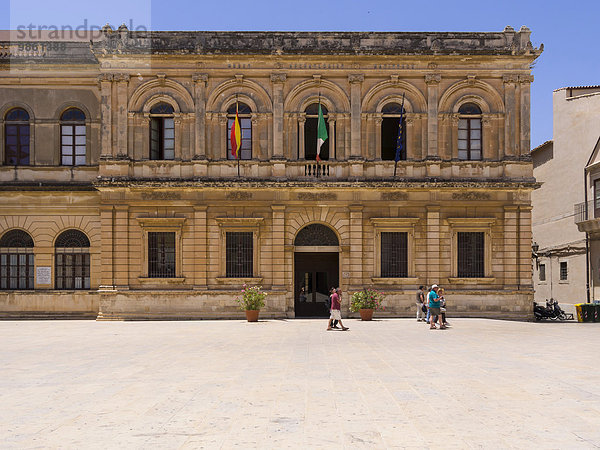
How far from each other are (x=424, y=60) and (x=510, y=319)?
41.6 feet

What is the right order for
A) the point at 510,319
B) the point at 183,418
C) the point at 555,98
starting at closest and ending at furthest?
1. the point at 183,418
2. the point at 510,319
3. the point at 555,98

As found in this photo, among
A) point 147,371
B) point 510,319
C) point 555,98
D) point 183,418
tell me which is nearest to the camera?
point 183,418

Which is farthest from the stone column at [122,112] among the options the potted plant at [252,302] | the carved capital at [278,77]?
the potted plant at [252,302]

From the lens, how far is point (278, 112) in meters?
29.2

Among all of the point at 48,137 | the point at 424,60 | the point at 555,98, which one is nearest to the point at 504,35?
the point at 424,60

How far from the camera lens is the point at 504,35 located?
96.7ft

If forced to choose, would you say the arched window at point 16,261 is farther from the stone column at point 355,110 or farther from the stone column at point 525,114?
the stone column at point 525,114

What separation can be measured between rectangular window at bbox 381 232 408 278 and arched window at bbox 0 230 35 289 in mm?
16669

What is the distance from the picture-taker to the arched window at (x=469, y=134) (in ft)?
97.8

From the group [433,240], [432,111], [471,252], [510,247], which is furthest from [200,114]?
[510,247]

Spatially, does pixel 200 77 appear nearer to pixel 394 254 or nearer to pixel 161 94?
pixel 161 94

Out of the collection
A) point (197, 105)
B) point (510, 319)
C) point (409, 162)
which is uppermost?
point (197, 105)

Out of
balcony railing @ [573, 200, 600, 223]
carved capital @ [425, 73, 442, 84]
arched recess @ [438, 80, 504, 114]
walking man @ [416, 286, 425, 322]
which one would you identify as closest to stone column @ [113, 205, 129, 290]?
walking man @ [416, 286, 425, 322]

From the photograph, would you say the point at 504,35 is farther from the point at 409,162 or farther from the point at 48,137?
the point at 48,137
